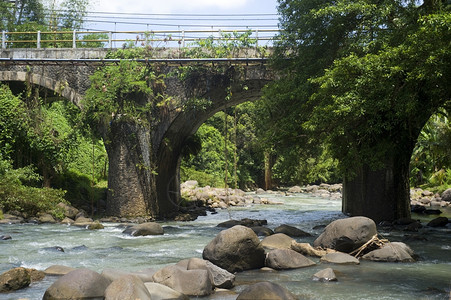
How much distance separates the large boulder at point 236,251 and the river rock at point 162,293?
201cm

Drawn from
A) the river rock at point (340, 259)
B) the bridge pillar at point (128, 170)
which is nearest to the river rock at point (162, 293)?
the river rock at point (340, 259)

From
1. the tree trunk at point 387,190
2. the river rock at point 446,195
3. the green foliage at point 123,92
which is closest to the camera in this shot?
the tree trunk at point 387,190

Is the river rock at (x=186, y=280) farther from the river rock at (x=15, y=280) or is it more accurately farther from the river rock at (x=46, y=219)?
the river rock at (x=46, y=219)

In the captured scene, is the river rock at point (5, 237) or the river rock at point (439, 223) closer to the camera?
the river rock at point (5, 237)

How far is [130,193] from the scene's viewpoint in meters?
18.6

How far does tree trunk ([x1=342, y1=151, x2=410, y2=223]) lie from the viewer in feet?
52.8

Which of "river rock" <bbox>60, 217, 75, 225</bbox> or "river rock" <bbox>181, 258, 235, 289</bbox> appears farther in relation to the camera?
"river rock" <bbox>60, 217, 75, 225</bbox>

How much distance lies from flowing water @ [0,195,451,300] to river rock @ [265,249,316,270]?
7.8 inches

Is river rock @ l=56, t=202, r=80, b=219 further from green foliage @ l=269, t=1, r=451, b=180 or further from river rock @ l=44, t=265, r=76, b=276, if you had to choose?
river rock @ l=44, t=265, r=76, b=276

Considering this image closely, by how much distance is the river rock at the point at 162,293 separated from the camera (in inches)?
267

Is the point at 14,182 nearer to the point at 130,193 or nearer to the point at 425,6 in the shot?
the point at 130,193

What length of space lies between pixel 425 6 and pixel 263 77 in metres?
6.38

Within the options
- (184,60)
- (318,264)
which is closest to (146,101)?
(184,60)

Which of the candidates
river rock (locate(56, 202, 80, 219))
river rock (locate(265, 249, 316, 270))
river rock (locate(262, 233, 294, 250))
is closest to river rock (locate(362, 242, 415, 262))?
river rock (locate(265, 249, 316, 270))
